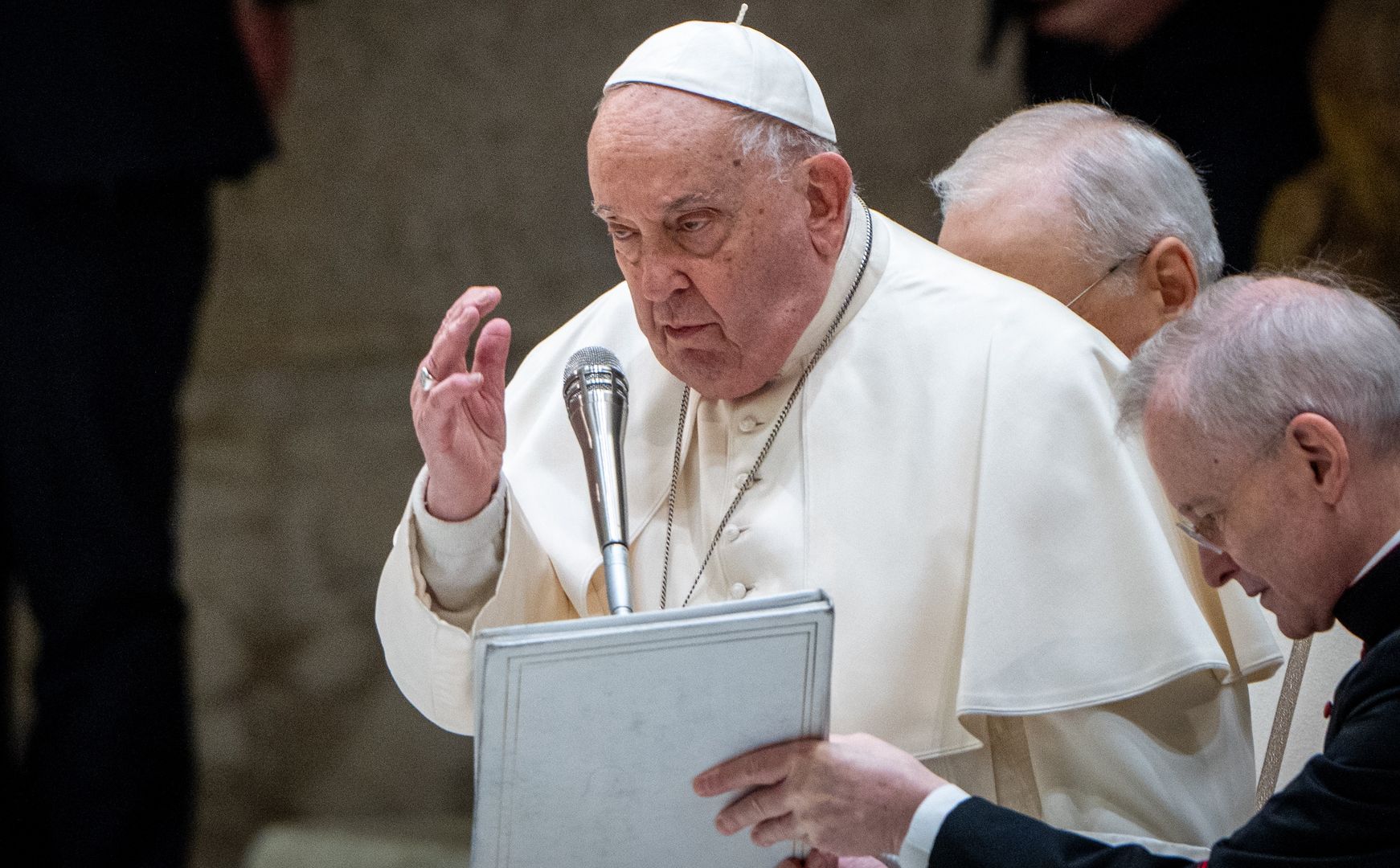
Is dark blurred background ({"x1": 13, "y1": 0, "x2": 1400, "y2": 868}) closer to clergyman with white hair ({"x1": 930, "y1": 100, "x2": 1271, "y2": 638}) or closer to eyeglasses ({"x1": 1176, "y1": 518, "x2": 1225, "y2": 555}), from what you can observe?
clergyman with white hair ({"x1": 930, "y1": 100, "x2": 1271, "y2": 638})

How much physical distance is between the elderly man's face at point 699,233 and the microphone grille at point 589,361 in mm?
106

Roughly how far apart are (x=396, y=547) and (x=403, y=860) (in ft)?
7.68

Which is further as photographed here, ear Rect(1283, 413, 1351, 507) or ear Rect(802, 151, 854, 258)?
ear Rect(802, 151, 854, 258)

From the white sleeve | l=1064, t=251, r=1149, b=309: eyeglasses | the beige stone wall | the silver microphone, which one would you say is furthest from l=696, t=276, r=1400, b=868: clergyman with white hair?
the beige stone wall

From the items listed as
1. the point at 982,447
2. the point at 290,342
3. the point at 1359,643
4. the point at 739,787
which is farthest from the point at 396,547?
the point at 290,342

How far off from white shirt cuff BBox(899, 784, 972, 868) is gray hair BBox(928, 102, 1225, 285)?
1209 millimetres

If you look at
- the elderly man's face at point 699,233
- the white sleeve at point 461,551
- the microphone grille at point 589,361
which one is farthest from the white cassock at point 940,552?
the microphone grille at point 589,361

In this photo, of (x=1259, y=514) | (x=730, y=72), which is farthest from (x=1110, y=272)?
(x=1259, y=514)

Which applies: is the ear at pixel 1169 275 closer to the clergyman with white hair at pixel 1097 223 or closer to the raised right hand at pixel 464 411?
the clergyman with white hair at pixel 1097 223

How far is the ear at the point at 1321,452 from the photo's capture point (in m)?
1.89

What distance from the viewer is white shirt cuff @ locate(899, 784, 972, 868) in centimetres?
207

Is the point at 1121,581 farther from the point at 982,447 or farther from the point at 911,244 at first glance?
the point at 911,244

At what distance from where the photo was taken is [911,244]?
285 cm

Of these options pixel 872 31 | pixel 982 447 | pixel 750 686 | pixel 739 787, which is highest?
pixel 872 31
